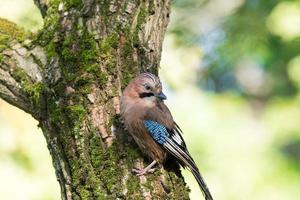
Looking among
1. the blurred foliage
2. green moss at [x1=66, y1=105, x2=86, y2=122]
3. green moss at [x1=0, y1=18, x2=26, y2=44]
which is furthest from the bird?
the blurred foliage

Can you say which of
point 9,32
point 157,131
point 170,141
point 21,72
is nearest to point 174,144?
point 170,141

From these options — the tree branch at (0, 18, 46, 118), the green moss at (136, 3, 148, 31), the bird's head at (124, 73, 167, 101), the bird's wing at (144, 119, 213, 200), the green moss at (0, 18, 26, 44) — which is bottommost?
the bird's wing at (144, 119, 213, 200)

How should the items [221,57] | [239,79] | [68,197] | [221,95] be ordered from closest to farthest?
[68,197] → [221,57] → [221,95] → [239,79]

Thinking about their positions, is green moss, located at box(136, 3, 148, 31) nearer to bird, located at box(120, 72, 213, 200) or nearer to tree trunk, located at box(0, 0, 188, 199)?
tree trunk, located at box(0, 0, 188, 199)

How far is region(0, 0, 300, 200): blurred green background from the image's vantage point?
825cm

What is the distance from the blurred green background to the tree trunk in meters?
2.20

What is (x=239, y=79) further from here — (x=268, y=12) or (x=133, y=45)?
(x=133, y=45)

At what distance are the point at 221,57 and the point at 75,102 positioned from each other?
386 centimetres

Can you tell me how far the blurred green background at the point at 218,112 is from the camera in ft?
27.1

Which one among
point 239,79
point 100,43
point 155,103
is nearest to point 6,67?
point 100,43

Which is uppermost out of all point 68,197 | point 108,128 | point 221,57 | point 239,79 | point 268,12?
point 239,79

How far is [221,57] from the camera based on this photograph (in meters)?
8.26

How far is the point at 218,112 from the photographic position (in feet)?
34.8

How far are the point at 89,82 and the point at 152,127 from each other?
21.2 inches
